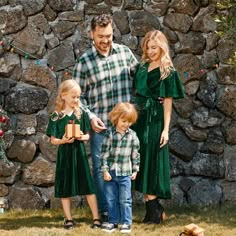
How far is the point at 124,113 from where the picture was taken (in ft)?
13.9

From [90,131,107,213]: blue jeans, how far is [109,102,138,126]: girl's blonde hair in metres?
0.23

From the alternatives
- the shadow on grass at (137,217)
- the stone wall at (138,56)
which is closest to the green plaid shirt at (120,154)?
the shadow on grass at (137,217)

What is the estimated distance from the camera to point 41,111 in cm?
509

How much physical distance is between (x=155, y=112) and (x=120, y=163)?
468 mm

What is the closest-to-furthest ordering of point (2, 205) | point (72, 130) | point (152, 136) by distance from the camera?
point (72, 130)
point (152, 136)
point (2, 205)

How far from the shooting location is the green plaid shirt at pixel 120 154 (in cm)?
430

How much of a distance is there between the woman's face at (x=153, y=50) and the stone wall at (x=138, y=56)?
28.0 inches

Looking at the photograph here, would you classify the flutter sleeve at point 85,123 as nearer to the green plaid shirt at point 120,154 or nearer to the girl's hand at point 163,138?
the green plaid shirt at point 120,154

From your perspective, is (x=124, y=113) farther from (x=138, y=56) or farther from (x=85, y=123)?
A: (x=138, y=56)

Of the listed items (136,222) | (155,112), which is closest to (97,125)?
(155,112)

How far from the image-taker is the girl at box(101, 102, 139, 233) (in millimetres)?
4277

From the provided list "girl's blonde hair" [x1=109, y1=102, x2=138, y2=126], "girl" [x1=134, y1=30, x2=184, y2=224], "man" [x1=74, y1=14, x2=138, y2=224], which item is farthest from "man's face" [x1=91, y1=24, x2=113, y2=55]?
"girl's blonde hair" [x1=109, y1=102, x2=138, y2=126]

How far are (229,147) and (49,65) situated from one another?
5.58 feet

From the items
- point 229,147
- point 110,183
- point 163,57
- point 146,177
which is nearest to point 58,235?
point 110,183
